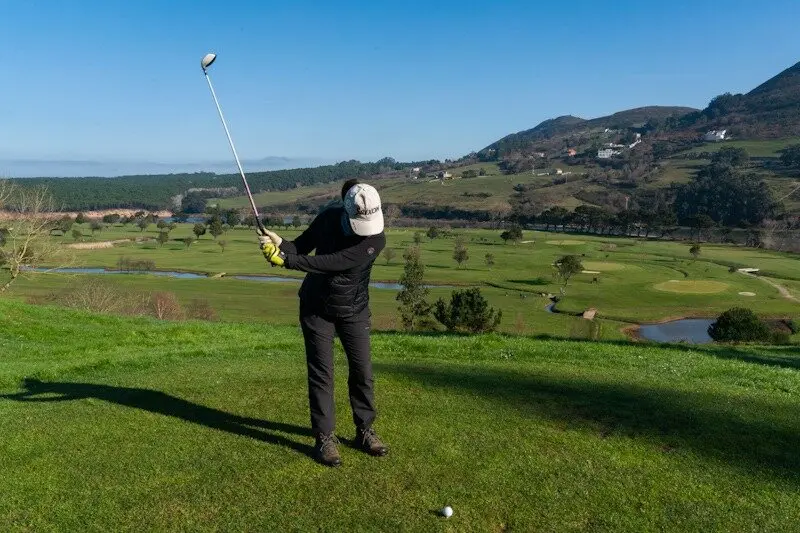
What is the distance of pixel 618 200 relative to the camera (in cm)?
19175

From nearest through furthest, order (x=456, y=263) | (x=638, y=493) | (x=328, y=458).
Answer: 1. (x=638, y=493)
2. (x=328, y=458)
3. (x=456, y=263)

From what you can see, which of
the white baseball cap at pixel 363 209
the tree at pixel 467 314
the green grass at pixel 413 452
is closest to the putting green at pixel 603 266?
the tree at pixel 467 314

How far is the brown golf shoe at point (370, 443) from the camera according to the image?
6.59 meters

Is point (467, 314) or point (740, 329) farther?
point (467, 314)

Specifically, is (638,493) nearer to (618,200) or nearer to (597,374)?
(597,374)

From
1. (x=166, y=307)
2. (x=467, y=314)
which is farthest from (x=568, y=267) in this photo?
(x=166, y=307)

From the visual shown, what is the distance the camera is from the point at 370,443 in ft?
21.9

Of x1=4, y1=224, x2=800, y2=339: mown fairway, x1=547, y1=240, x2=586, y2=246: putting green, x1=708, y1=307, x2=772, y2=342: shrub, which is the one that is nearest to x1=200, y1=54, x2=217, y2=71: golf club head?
x1=4, y1=224, x2=800, y2=339: mown fairway

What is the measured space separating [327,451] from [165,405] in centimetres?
301

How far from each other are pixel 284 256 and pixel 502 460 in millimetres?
2903

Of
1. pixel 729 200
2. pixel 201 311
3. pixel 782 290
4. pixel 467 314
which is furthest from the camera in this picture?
pixel 729 200

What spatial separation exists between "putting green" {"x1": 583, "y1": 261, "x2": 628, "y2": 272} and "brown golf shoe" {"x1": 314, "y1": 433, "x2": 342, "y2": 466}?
100108 mm

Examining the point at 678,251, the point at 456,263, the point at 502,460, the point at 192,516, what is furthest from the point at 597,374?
the point at 678,251

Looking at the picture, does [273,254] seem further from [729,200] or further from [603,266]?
Result: [729,200]
